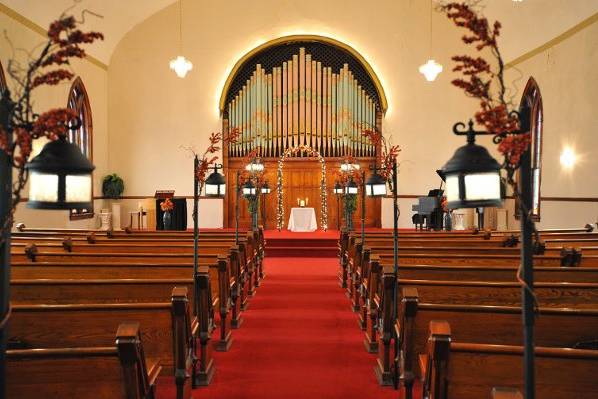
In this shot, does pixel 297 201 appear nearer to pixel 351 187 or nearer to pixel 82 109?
pixel 351 187

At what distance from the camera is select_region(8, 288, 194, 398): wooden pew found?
3.02m

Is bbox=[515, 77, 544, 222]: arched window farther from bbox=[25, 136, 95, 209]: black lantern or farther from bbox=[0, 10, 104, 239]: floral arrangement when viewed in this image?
bbox=[0, 10, 104, 239]: floral arrangement

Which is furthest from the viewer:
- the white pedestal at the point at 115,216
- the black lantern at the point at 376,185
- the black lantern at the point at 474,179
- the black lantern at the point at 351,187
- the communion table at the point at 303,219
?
the white pedestal at the point at 115,216

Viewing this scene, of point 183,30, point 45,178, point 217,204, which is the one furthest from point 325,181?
point 45,178

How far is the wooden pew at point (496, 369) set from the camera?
2262mm

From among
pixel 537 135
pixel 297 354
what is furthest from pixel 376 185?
pixel 537 135

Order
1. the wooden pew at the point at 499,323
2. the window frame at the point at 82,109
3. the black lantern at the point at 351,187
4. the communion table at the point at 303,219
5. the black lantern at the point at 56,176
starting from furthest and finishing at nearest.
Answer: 1. the communion table at the point at 303,219
2. the window frame at the point at 82,109
3. the black lantern at the point at 351,187
4. the wooden pew at the point at 499,323
5. the black lantern at the point at 56,176

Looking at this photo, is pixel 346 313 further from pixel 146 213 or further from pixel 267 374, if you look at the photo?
pixel 146 213

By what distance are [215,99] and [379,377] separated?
1126 centimetres

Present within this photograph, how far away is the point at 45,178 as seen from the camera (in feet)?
6.46

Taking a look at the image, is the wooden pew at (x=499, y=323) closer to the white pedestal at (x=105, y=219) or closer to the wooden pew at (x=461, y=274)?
the wooden pew at (x=461, y=274)

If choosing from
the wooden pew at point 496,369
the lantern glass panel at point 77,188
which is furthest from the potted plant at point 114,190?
the wooden pew at point 496,369

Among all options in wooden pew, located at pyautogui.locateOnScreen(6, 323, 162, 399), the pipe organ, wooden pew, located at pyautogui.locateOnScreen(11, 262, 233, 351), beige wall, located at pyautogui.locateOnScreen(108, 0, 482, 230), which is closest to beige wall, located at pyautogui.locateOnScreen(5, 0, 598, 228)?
beige wall, located at pyautogui.locateOnScreen(108, 0, 482, 230)

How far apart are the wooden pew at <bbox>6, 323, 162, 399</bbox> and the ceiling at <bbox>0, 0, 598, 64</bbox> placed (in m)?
9.10
